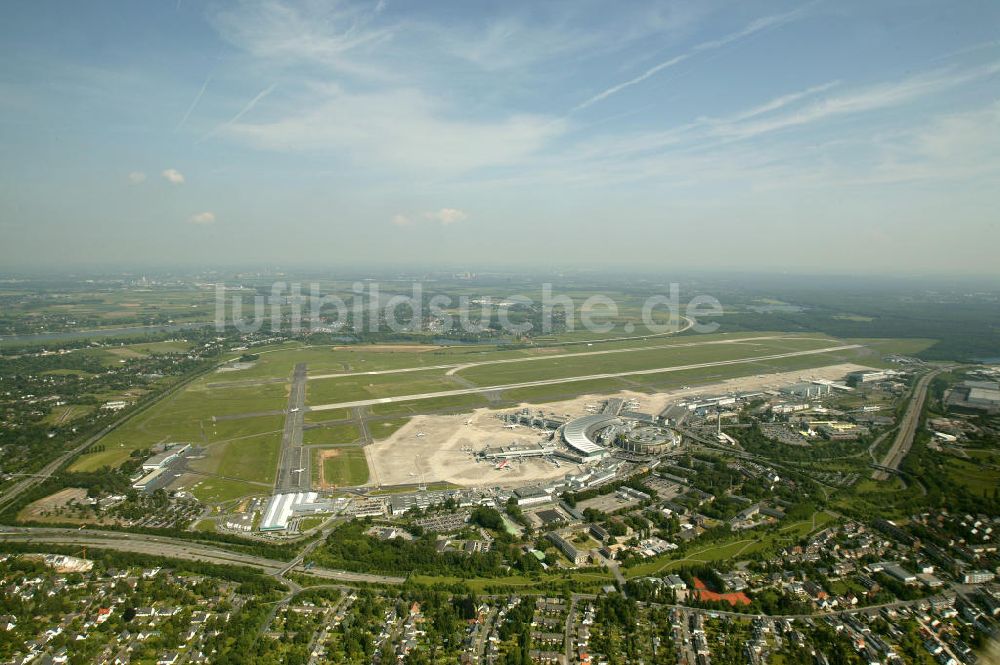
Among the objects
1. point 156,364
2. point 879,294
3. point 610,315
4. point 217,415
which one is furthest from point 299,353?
point 879,294

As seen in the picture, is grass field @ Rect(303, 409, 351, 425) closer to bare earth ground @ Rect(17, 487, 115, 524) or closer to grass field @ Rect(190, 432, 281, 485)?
grass field @ Rect(190, 432, 281, 485)

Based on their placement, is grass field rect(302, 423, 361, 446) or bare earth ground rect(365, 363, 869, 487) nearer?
bare earth ground rect(365, 363, 869, 487)

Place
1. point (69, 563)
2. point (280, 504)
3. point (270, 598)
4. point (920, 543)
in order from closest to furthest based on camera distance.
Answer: point (270, 598) < point (69, 563) < point (920, 543) < point (280, 504)

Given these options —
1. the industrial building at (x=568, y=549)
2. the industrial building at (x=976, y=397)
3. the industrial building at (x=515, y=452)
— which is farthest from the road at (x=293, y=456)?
the industrial building at (x=976, y=397)

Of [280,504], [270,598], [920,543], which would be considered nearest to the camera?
[270,598]

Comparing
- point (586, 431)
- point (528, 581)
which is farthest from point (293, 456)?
point (528, 581)

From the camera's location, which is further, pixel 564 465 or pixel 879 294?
pixel 879 294

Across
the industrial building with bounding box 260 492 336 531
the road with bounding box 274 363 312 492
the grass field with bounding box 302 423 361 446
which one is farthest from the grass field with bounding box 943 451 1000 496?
the grass field with bounding box 302 423 361 446

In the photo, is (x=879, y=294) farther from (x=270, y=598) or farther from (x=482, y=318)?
(x=270, y=598)
